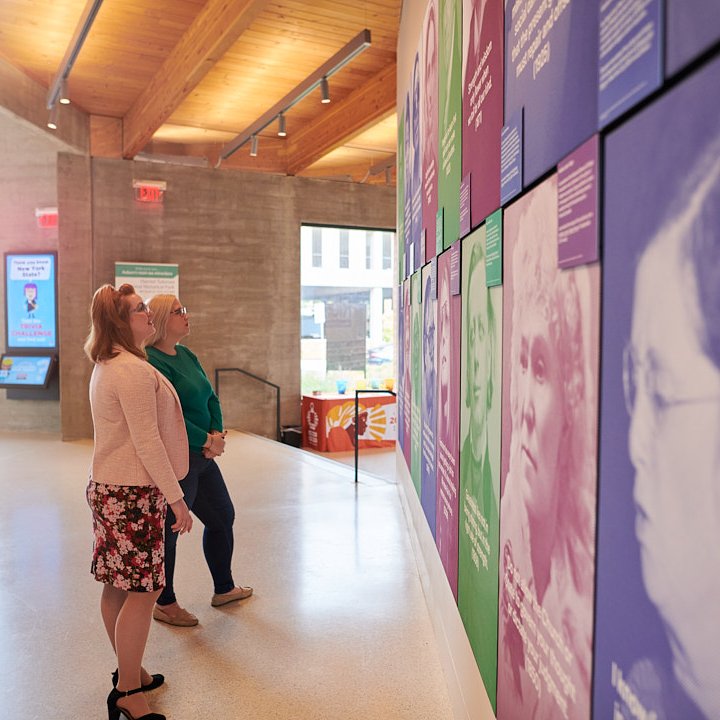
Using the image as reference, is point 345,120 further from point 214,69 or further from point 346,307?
point 346,307

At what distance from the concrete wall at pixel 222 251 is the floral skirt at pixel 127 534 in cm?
721

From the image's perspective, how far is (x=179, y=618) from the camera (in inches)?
130

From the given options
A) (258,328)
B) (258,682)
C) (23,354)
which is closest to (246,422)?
(258,328)

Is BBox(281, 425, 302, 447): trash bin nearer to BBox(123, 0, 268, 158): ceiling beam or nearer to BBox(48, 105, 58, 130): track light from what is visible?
BBox(123, 0, 268, 158): ceiling beam

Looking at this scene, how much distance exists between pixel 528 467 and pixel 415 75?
3363 mm

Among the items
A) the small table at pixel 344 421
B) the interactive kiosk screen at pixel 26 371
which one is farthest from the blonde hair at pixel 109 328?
the interactive kiosk screen at pixel 26 371

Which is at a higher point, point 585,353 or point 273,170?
point 273,170

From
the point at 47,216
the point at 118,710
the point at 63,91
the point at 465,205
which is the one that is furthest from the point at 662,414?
the point at 47,216

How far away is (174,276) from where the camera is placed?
Result: 941 centimetres

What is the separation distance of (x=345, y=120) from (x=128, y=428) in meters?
7.00

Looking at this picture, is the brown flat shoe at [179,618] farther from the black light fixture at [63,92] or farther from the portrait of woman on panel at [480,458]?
the black light fixture at [63,92]

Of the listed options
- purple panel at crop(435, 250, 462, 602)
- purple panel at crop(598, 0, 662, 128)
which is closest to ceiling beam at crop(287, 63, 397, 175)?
purple panel at crop(435, 250, 462, 602)

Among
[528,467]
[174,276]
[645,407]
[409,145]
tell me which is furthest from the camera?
[174,276]

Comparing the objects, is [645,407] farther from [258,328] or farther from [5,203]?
[5,203]
